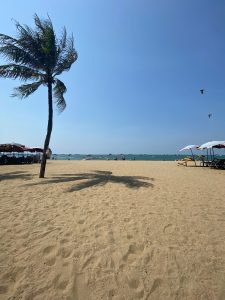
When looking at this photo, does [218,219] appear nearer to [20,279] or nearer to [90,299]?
[90,299]

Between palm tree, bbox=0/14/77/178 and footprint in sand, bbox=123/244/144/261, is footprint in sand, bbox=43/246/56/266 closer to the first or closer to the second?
footprint in sand, bbox=123/244/144/261

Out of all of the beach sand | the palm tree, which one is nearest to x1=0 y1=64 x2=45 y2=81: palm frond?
the palm tree

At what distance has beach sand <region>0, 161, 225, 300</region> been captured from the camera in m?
3.60

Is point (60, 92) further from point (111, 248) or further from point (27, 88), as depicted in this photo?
point (111, 248)

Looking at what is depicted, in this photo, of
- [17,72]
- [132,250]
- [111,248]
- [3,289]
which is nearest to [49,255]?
[3,289]

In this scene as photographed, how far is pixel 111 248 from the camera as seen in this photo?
4703 millimetres

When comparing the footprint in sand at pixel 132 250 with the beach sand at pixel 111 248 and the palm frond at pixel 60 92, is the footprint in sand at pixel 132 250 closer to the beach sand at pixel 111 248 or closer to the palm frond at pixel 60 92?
the beach sand at pixel 111 248

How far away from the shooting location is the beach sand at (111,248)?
3604 millimetres

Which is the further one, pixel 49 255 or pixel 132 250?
pixel 132 250

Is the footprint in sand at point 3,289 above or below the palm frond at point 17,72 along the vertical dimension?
below

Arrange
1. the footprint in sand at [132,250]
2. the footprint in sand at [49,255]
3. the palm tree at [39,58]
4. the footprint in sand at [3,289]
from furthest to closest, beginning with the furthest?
the palm tree at [39,58]
the footprint in sand at [132,250]
the footprint in sand at [49,255]
the footprint in sand at [3,289]

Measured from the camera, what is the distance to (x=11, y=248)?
15.3 ft

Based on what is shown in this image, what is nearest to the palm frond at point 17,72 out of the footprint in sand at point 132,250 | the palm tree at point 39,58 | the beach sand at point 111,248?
the palm tree at point 39,58

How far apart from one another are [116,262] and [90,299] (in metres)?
0.93
